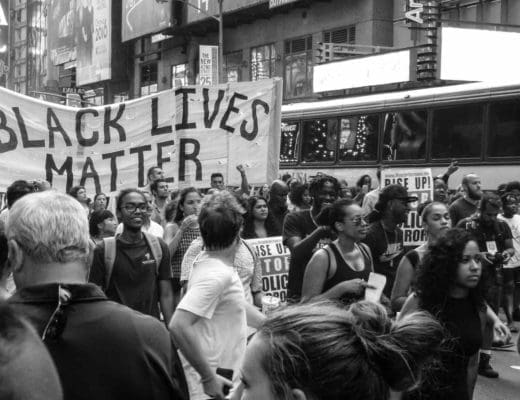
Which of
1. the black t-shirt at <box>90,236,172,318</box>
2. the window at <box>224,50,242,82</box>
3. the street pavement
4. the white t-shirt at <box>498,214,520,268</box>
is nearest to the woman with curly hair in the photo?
the black t-shirt at <box>90,236,172,318</box>

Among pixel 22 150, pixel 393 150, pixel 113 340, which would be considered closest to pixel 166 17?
pixel 393 150

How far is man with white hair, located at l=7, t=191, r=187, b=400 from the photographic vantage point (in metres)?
2.80

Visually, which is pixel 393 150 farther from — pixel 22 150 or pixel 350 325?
pixel 350 325

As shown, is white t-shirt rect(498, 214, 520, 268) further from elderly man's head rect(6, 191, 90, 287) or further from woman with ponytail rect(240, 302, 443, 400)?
woman with ponytail rect(240, 302, 443, 400)

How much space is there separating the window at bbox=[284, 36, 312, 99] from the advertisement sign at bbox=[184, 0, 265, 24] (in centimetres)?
228

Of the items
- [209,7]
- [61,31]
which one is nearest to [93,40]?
[61,31]

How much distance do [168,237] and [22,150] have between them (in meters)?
1.80

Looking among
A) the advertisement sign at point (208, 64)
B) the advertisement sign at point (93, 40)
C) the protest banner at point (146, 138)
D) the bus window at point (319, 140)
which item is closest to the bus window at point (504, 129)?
the bus window at point (319, 140)

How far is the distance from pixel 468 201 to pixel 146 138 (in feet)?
14.6

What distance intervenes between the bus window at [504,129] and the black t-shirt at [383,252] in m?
11.0

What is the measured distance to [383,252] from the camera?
714 centimetres

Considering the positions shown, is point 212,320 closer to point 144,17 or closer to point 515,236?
point 515,236

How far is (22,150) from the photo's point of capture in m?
9.08

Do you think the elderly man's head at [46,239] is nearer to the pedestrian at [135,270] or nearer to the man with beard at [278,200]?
the pedestrian at [135,270]
